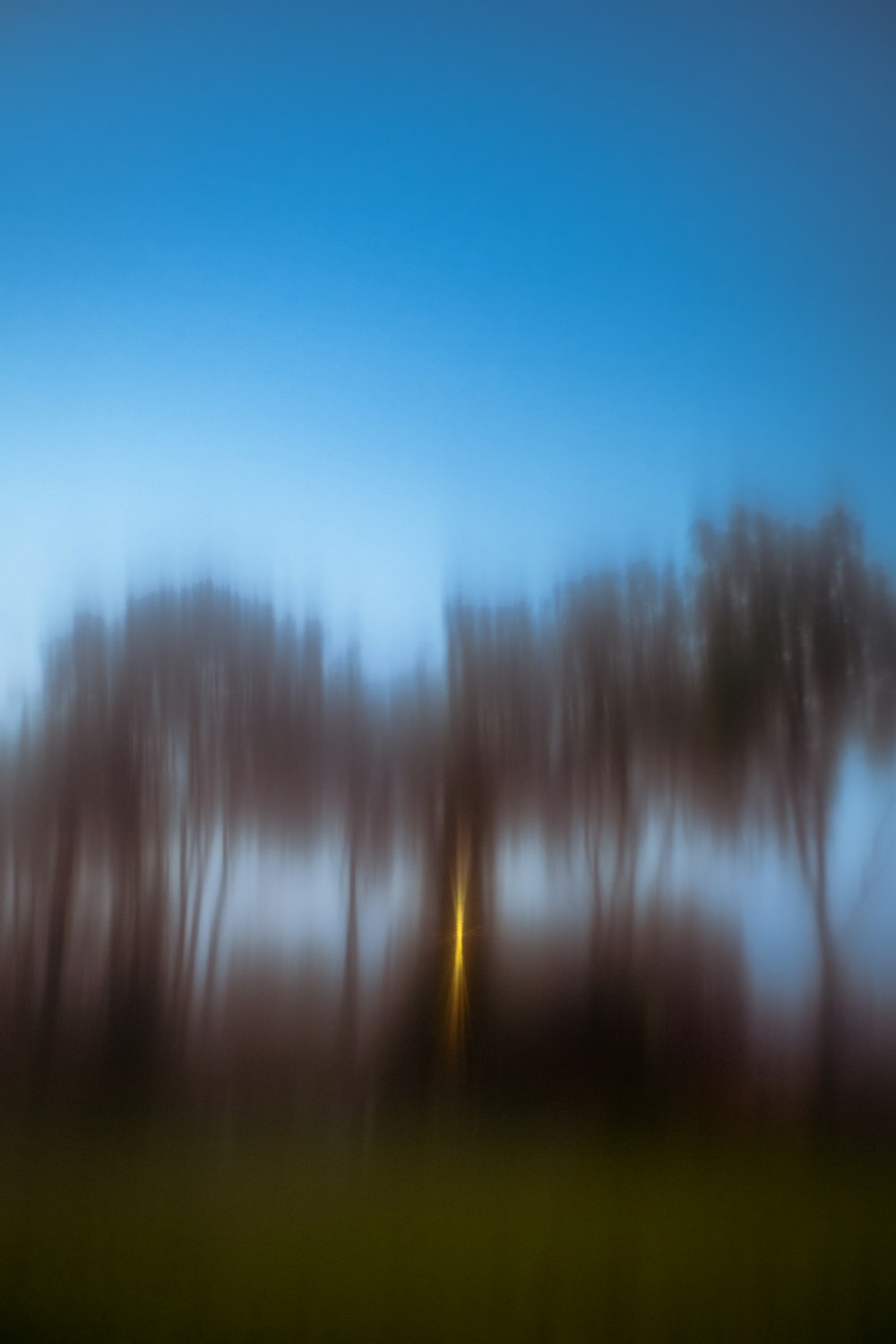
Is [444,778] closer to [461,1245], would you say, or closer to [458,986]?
[458,986]

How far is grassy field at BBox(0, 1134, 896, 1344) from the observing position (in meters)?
2.26

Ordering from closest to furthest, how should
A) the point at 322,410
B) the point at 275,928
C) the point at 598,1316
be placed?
the point at 598,1316 → the point at 275,928 → the point at 322,410

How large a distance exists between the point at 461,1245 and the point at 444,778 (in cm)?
102

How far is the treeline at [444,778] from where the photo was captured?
2.37 m

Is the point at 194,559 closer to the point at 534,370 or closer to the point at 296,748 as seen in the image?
the point at 296,748

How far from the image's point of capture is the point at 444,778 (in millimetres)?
2457

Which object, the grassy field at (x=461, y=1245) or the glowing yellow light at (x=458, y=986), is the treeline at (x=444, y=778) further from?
the grassy field at (x=461, y=1245)

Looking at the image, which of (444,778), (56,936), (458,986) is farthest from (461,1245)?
(56,936)

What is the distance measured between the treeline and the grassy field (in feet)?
0.64

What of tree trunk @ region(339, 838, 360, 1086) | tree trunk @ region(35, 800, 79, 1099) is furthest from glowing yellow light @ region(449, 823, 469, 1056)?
tree trunk @ region(35, 800, 79, 1099)

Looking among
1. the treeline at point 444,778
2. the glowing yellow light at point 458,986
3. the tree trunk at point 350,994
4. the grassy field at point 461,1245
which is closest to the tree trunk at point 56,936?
the treeline at point 444,778

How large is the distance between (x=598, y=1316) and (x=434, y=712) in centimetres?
137

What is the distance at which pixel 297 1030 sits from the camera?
235cm

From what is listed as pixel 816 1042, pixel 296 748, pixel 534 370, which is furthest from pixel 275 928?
pixel 534 370
